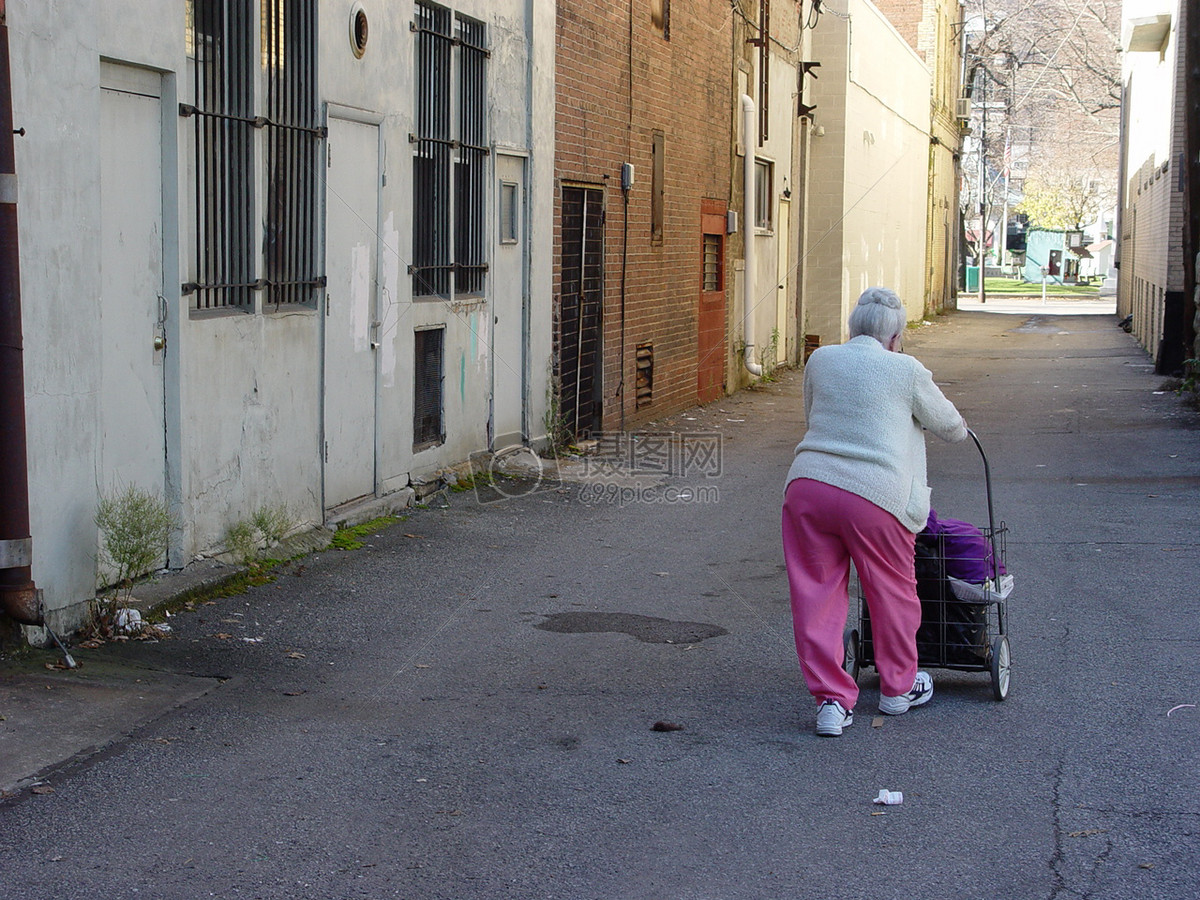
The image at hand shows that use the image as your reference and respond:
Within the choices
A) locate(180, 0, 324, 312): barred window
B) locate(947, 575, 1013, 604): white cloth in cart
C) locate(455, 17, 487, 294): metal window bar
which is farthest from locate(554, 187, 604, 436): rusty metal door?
locate(947, 575, 1013, 604): white cloth in cart

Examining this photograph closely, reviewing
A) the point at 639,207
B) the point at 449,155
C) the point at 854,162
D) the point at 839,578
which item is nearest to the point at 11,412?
the point at 839,578

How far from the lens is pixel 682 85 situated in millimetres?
15930

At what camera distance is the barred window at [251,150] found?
24.3 ft

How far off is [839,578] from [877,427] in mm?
602

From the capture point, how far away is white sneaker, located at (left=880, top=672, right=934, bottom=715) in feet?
18.0

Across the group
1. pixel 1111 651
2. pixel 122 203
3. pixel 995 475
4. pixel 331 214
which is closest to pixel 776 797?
pixel 1111 651

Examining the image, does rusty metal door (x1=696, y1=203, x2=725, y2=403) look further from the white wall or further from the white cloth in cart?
the white cloth in cart

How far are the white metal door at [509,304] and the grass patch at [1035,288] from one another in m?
47.4

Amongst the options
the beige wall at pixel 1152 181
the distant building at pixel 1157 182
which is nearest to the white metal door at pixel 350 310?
the distant building at pixel 1157 182

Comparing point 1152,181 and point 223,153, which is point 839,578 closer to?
point 223,153

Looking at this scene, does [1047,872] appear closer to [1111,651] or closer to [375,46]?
[1111,651]

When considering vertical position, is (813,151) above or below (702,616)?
above

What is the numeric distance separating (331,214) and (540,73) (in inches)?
152

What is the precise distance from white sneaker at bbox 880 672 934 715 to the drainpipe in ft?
11.6
